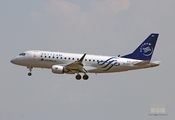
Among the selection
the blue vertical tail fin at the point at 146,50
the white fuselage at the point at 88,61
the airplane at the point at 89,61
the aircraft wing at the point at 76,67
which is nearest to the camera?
the aircraft wing at the point at 76,67

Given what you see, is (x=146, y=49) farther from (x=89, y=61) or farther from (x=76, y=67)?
(x=76, y=67)

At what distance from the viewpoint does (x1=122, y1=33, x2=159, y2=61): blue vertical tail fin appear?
77438 mm

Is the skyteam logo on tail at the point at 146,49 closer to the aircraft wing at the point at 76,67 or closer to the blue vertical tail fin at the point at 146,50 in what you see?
the blue vertical tail fin at the point at 146,50

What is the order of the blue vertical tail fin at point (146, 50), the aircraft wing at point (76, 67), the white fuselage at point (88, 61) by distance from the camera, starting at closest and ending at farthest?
1. the aircraft wing at point (76, 67)
2. the white fuselage at point (88, 61)
3. the blue vertical tail fin at point (146, 50)

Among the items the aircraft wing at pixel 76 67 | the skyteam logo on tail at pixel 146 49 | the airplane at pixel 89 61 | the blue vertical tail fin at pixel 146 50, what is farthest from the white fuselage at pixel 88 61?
the skyteam logo on tail at pixel 146 49

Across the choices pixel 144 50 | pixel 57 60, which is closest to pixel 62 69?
pixel 57 60

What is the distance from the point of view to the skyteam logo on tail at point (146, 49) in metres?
77.5

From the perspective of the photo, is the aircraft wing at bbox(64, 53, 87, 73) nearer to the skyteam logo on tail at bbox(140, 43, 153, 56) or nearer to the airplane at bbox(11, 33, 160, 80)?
the airplane at bbox(11, 33, 160, 80)

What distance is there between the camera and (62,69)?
7531cm

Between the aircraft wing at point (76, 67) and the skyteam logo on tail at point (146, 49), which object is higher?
the skyteam logo on tail at point (146, 49)

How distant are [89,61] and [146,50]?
9.43 m

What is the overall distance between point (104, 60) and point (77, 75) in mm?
5026

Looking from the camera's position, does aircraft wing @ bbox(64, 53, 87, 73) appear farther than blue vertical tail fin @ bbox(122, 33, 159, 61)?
No

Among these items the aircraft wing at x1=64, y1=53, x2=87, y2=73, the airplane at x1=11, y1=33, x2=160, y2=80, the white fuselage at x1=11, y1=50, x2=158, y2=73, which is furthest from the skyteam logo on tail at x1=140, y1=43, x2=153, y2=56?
the aircraft wing at x1=64, y1=53, x2=87, y2=73
